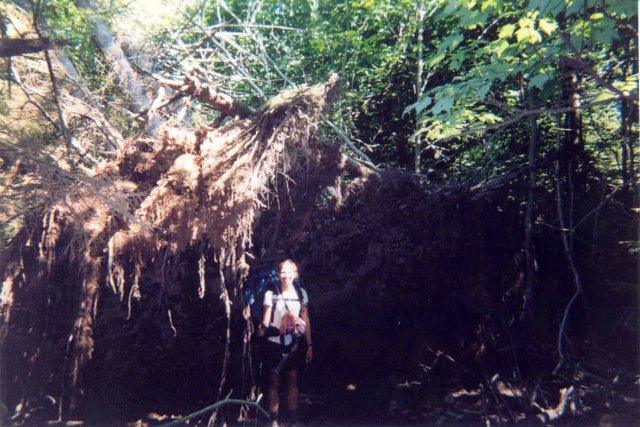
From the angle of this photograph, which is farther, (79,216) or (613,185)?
(613,185)

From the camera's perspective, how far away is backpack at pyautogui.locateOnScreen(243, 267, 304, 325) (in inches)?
195

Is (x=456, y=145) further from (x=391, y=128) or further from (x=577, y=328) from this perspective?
(x=577, y=328)

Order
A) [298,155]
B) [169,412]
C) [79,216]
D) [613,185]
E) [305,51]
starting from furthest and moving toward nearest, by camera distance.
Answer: [305,51]
[613,185]
[169,412]
[298,155]
[79,216]

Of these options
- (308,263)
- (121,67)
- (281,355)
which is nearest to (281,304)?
(281,355)

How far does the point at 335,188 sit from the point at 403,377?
350cm

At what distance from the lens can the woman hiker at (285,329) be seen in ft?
15.4

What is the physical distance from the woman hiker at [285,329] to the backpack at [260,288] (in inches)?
1.6

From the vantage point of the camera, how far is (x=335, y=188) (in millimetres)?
5992

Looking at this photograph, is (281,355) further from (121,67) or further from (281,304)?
(121,67)

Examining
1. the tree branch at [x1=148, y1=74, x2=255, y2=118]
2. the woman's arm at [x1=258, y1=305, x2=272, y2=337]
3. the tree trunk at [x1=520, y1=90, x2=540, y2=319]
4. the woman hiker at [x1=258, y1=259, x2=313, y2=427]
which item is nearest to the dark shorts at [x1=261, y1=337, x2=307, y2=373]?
the woman hiker at [x1=258, y1=259, x2=313, y2=427]

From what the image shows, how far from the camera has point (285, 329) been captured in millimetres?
4703

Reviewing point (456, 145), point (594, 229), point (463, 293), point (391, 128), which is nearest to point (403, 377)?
point (463, 293)

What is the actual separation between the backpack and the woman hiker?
0.04m

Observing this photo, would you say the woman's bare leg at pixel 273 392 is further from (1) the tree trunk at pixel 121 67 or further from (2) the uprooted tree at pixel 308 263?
(1) the tree trunk at pixel 121 67
